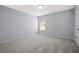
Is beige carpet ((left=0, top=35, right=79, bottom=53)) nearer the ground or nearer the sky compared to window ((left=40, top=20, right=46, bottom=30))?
nearer the ground

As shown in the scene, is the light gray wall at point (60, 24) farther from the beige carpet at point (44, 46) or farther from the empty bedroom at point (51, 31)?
the beige carpet at point (44, 46)

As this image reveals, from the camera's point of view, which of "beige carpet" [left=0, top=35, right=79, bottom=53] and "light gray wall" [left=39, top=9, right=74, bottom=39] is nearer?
"beige carpet" [left=0, top=35, right=79, bottom=53]

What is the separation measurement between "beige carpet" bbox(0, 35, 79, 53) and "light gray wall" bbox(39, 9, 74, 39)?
14 cm

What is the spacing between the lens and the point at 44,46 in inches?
63.6

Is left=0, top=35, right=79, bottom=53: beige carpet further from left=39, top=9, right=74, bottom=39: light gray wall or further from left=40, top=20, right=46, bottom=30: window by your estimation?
left=40, top=20, right=46, bottom=30: window

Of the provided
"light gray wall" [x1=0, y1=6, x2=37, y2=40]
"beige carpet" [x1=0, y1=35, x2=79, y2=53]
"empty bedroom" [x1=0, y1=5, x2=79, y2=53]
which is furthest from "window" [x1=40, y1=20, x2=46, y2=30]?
"light gray wall" [x1=0, y1=6, x2=37, y2=40]

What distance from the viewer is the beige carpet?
131cm

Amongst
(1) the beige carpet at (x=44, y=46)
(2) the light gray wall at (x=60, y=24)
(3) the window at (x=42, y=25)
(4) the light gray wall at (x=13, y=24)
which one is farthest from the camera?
(4) the light gray wall at (x=13, y=24)

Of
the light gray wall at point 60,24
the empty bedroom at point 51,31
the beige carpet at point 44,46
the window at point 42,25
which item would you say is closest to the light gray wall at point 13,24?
the empty bedroom at point 51,31

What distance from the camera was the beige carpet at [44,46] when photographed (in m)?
1.31

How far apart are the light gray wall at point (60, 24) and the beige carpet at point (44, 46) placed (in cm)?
14

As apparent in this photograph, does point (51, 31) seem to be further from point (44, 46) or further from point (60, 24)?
point (44, 46)
